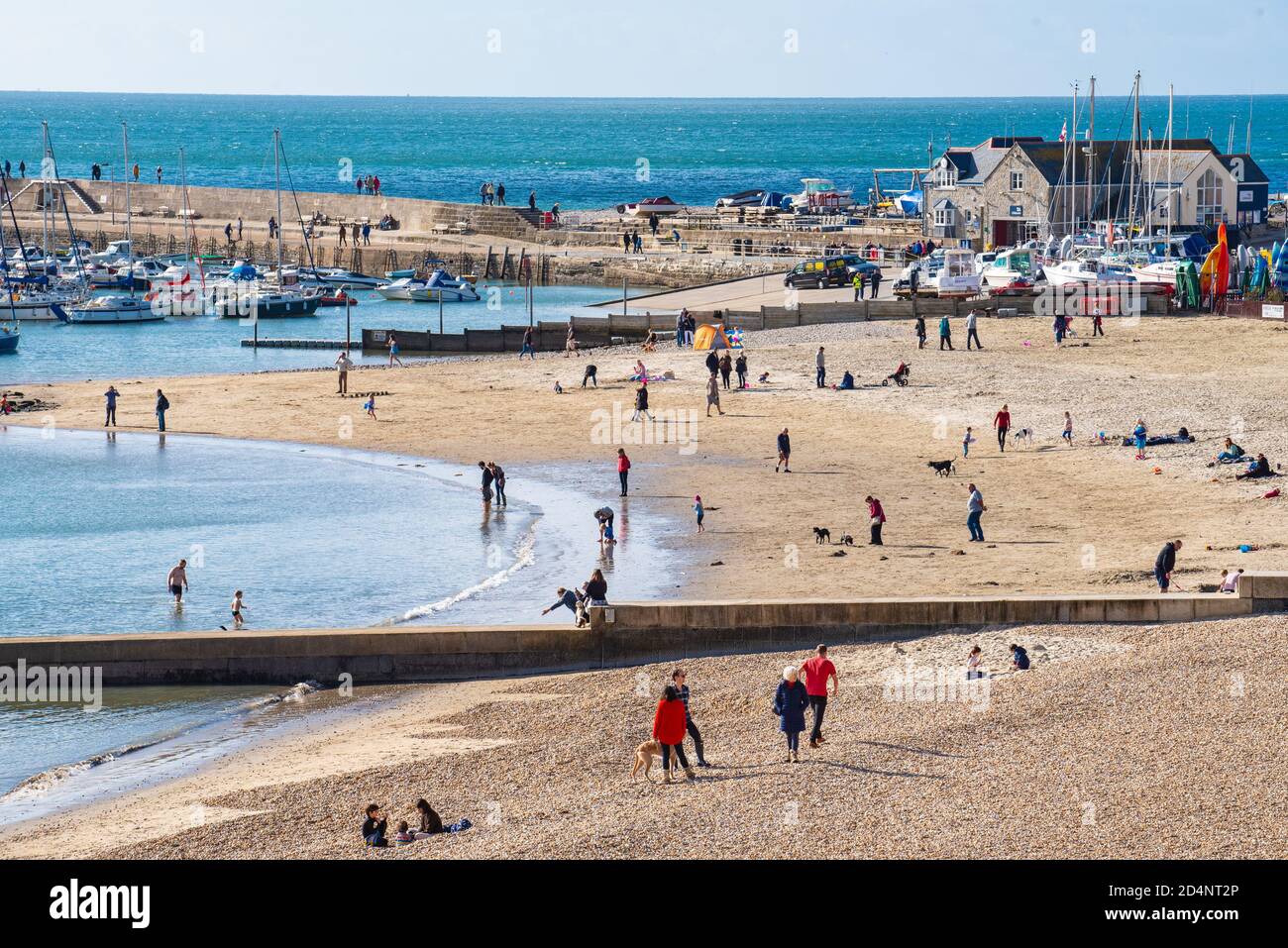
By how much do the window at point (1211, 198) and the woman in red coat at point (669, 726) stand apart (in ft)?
210

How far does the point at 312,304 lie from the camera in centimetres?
7388

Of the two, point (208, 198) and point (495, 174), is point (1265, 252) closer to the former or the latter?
point (208, 198)

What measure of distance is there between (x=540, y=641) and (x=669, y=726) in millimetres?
6097

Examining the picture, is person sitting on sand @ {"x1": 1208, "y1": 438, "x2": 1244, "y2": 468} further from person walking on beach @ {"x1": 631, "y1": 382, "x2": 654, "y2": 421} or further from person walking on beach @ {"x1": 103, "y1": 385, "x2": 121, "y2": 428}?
person walking on beach @ {"x1": 103, "y1": 385, "x2": 121, "y2": 428}

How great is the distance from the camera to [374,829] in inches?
647

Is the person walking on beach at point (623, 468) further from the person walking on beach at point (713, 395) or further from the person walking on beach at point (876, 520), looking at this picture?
the person walking on beach at point (713, 395)

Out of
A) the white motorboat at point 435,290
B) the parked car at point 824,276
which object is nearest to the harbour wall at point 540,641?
the parked car at point 824,276

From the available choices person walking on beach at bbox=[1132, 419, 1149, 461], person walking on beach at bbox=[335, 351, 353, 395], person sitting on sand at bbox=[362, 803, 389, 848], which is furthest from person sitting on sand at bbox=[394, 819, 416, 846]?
person walking on beach at bbox=[335, 351, 353, 395]

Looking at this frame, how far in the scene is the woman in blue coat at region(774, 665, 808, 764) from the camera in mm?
Answer: 17156

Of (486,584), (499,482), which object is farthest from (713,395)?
(486,584)

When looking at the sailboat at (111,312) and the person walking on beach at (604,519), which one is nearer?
the person walking on beach at (604,519)

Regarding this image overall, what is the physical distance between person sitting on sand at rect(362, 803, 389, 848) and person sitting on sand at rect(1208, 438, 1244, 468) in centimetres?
2170

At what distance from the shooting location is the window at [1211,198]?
74562mm

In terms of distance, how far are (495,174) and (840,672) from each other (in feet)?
529
